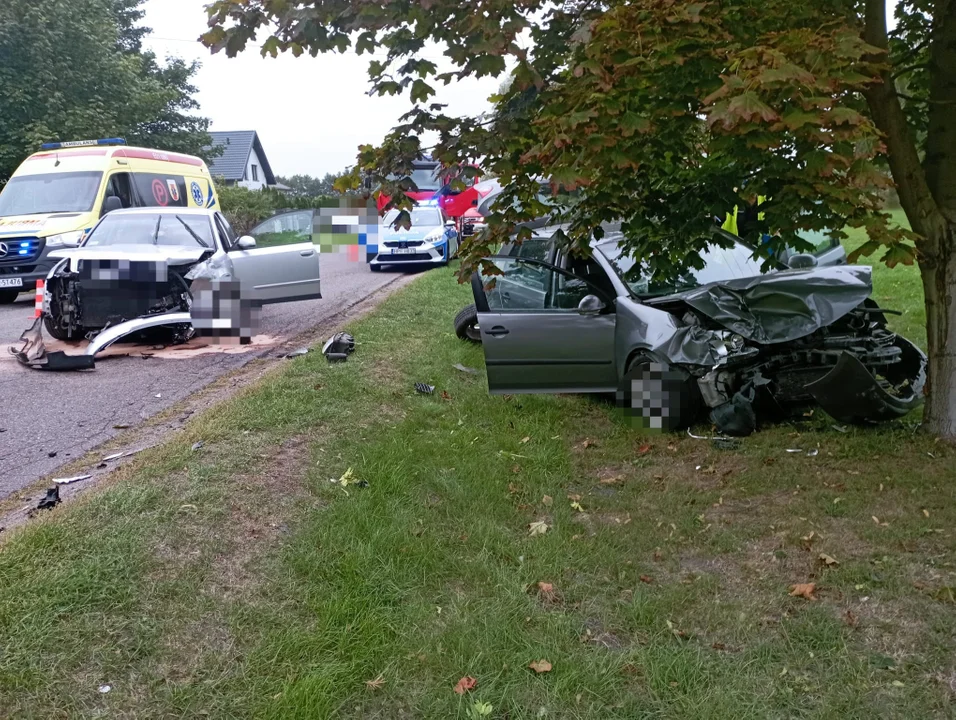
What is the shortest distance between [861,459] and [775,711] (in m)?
2.62

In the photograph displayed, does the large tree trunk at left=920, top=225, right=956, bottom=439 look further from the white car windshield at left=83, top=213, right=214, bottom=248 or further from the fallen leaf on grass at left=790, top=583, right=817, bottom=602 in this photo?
the white car windshield at left=83, top=213, right=214, bottom=248

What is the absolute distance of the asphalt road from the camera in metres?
5.27

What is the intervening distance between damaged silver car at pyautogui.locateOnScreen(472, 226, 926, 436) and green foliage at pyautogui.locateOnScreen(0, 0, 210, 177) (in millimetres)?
20280

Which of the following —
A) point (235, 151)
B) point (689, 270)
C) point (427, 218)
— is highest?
point (235, 151)

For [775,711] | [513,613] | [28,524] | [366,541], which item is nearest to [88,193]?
[28,524]

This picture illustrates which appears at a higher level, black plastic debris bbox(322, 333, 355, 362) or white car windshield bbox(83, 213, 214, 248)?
white car windshield bbox(83, 213, 214, 248)

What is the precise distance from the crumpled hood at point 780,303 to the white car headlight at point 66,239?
10851 millimetres

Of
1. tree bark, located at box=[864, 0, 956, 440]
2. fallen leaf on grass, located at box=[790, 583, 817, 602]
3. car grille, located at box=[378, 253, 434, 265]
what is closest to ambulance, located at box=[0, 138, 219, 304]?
car grille, located at box=[378, 253, 434, 265]

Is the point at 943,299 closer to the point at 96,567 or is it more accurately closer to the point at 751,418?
the point at 751,418

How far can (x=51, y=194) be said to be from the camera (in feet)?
43.9

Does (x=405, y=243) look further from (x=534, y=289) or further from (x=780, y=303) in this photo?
(x=780, y=303)

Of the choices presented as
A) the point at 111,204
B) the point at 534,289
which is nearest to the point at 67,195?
the point at 111,204

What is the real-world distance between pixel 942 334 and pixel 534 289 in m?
2.91

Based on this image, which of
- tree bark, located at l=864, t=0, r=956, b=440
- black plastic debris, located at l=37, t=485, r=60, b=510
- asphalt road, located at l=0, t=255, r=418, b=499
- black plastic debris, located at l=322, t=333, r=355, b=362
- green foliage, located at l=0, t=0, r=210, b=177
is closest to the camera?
black plastic debris, located at l=37, t=485, r=60, b=510
